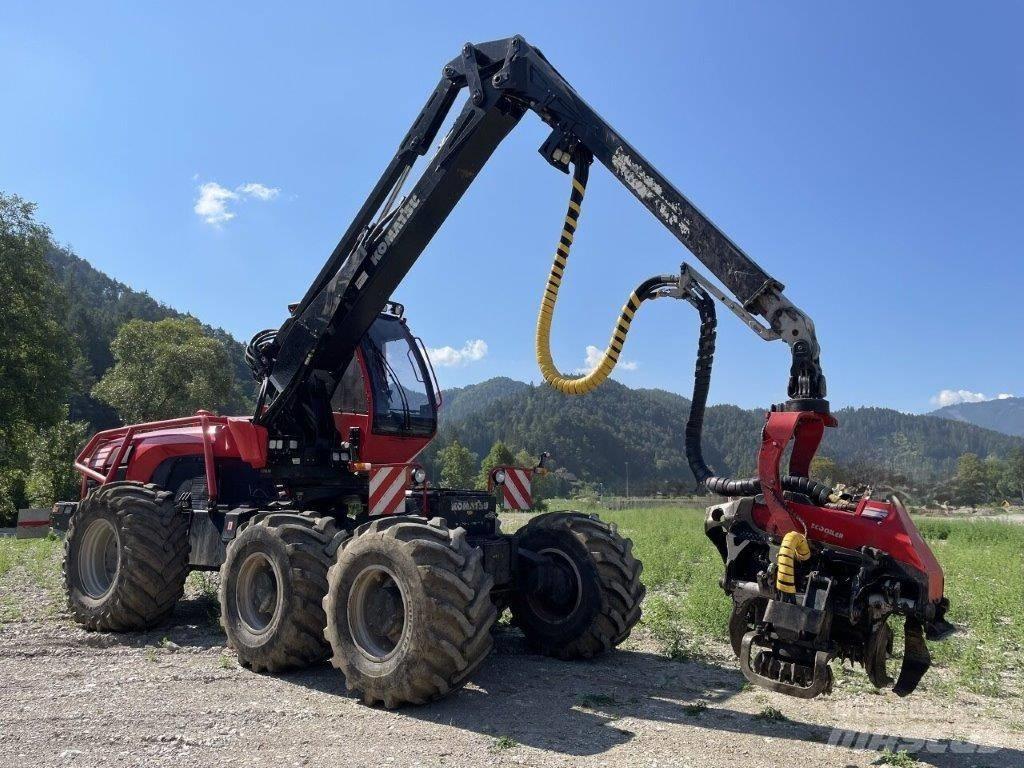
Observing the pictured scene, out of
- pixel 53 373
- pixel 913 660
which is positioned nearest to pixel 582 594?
pixel 913 660

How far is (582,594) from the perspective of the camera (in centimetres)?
736

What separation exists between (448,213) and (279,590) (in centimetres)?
379

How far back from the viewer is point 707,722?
18.5ft

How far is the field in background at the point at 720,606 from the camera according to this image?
7215mm

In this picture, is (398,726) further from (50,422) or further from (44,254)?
(44,254)

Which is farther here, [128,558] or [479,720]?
[128,558]

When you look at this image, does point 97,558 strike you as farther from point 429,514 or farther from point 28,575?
point 28,575

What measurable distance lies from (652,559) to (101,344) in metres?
98.0

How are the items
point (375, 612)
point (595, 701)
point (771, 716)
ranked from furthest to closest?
point (375, 612) → point (595, 701) → point (771, 716)

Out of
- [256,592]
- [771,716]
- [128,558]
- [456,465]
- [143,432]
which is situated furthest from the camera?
[456,465]

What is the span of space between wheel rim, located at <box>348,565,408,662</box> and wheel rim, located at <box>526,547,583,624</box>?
6.28 feet

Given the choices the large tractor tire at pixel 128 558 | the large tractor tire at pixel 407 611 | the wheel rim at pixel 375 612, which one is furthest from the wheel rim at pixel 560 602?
the large tractor tire at pixel 128 558

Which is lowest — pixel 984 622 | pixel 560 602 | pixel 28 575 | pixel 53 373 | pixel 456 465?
pixel 28 575

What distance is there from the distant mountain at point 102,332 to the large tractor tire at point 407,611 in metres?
35.3
